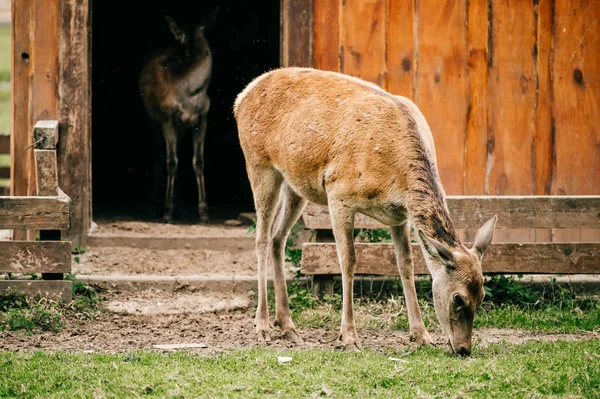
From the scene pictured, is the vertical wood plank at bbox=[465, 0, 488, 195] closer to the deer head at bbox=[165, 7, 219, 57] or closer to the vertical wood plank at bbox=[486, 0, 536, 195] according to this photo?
the vertical wood plank at bbox=[486, 0, 536, 195]

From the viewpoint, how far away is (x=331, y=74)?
7.27 meters

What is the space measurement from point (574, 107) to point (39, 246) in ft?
17.6

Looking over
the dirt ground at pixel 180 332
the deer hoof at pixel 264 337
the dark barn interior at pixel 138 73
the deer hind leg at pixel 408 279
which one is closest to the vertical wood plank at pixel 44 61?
the dirt ground at pixel 180 332

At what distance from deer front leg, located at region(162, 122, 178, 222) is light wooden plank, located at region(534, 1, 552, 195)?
465cm

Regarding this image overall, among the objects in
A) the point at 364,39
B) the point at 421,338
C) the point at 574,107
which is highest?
the point at 364,39

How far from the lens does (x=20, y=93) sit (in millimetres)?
9172

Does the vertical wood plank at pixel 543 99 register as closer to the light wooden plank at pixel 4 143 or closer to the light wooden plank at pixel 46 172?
the light wooden plank at pixel 46 172

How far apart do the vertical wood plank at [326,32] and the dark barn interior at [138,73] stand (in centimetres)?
603

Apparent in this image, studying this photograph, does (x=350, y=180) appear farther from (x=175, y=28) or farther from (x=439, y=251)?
(x=175, y=28)

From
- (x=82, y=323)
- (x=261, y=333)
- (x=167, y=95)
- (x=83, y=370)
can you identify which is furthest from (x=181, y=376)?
(x=167, y=95)

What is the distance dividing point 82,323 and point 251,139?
201 cm

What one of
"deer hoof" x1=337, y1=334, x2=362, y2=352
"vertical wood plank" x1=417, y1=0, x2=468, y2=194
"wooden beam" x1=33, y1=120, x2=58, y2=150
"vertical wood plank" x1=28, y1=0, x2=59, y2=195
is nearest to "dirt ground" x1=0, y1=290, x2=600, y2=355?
"deer hoof" x1=337, y1=334, x2=362, y2=352

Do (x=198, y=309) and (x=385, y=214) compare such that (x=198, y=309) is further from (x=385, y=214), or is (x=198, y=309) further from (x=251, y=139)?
(x=385, y=214)

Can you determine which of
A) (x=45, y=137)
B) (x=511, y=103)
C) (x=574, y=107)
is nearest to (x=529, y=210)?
(x=511, y=103)
